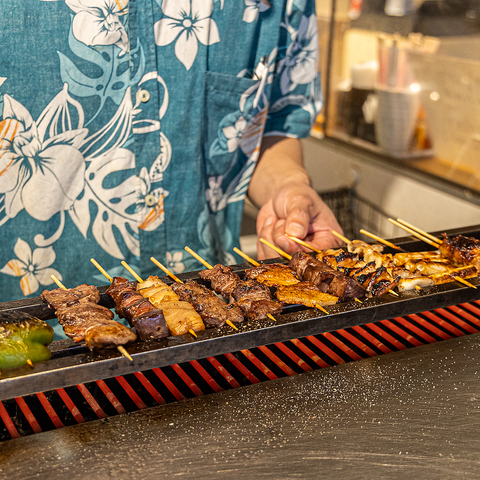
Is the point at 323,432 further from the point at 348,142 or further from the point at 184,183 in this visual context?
the point at 348,142

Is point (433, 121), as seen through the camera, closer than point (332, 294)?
No

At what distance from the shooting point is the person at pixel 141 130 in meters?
2.15

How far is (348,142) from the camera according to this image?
5.06m

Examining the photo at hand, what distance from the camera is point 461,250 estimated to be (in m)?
2.03

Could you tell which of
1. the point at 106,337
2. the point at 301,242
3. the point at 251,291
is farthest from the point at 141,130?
the point at 106,337

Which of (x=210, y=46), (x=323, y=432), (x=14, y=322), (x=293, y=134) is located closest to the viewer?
(x=323, y=432)

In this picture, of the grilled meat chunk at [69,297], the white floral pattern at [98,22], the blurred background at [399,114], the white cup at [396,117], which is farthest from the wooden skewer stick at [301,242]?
the white cup at [396,117]

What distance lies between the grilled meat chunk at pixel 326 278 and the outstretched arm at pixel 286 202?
0.20 m

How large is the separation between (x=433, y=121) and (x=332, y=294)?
9.50ft

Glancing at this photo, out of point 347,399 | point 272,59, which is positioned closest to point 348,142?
point 272,59

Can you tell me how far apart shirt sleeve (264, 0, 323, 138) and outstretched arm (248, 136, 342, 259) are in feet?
0.33

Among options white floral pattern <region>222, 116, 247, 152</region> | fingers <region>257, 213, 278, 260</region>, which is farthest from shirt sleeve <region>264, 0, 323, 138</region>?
fingers <region>257, 213, 278, 260</region>

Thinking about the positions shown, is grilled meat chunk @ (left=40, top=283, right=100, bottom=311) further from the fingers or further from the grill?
the fingers

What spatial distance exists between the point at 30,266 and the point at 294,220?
3.94 feet
